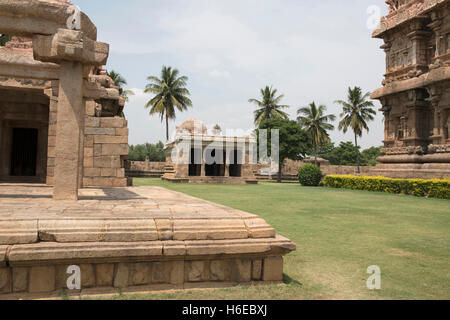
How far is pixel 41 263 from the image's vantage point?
311 centimetres

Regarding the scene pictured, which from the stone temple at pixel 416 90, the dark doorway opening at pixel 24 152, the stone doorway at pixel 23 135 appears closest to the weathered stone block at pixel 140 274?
the stone doorway at pixel 23 135

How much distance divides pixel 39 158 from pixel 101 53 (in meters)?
9.09

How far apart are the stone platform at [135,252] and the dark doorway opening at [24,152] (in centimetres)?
1235

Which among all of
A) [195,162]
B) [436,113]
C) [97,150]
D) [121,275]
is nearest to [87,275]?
[121,275]

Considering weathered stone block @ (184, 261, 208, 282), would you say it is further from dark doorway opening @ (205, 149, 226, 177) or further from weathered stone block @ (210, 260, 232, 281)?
dark doorway opening @ (205, 149, 226, 177)

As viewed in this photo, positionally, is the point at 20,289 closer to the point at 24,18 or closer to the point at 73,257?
the point at 73,257

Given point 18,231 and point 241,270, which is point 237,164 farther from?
point 18,231

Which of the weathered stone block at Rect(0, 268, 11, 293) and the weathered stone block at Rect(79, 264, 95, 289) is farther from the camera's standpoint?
the weathered stone block at Rect(79, 264, 95, 289)

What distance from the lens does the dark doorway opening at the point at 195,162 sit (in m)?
27.9

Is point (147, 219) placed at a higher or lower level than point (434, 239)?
higher

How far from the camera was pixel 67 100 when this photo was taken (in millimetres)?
5422

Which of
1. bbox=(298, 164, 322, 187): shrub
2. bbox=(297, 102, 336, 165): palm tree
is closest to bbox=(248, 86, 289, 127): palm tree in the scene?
bbox=(297, 102, 336, 165): palm tree

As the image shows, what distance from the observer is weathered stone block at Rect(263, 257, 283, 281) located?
3.68m
